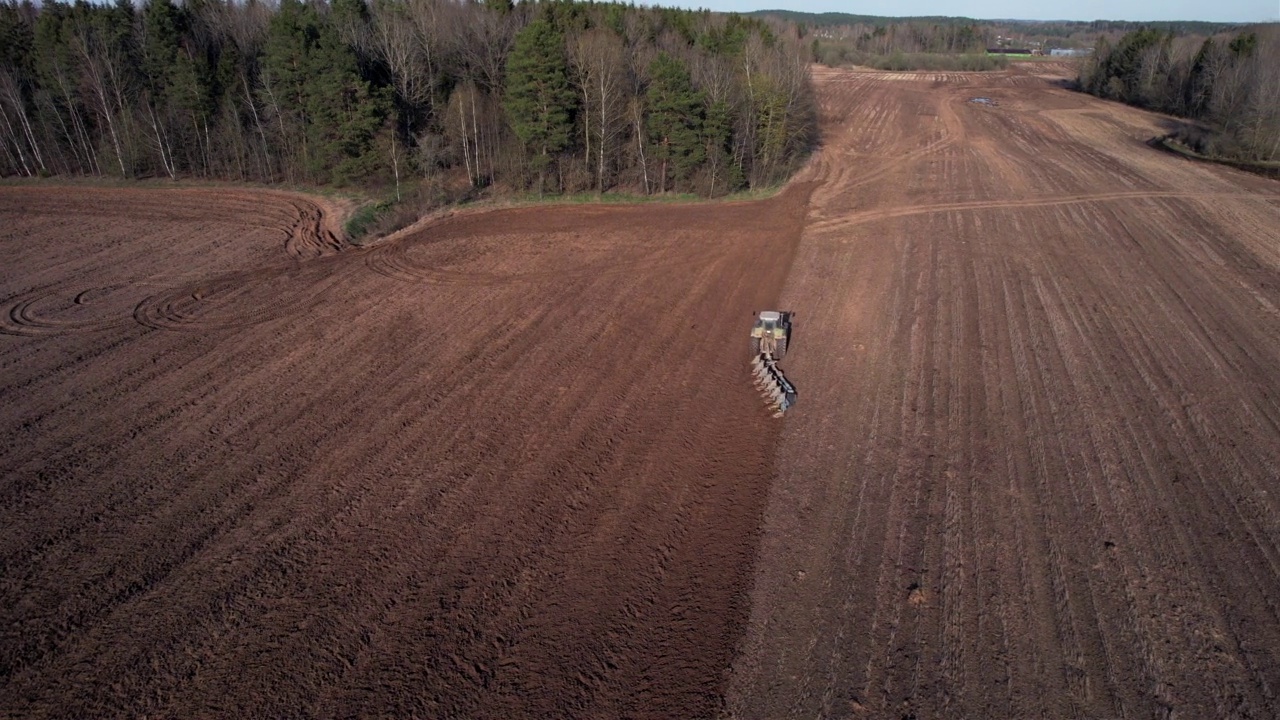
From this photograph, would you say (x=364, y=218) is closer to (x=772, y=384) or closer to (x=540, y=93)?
(x=540, y=93)

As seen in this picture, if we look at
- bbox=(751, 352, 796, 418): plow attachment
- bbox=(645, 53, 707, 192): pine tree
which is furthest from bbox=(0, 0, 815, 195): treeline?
bbox=(751, 352, 796, 418): plow attachment

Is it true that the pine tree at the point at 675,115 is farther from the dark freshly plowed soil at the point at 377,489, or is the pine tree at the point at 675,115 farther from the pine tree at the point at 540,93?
the dark freshly plowed soil at the point at 377,489

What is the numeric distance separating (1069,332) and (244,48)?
49.6 metres

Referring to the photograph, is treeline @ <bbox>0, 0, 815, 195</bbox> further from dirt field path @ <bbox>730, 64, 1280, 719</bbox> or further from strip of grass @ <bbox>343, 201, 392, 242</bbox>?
dirt field path @ <bbox>730, 64, 1280, 719</bbox>

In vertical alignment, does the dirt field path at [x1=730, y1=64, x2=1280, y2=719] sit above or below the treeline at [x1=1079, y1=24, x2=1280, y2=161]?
below

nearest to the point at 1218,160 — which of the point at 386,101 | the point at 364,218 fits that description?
the point at 386,101

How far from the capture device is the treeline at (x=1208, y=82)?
141ft

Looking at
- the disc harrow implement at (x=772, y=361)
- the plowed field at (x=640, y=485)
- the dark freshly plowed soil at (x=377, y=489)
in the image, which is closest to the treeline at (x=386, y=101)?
the plowed field at (x=640, y=485)

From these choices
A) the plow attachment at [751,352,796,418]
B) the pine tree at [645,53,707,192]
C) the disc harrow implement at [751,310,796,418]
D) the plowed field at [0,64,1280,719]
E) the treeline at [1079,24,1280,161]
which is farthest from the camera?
the treeline at [1079,24,1280,161]

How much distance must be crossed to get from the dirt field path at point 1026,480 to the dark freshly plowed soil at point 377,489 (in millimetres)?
1551

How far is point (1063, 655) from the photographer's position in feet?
33.5

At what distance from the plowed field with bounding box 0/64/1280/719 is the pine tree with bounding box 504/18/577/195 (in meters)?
12.4

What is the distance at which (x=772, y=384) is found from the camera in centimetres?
1747

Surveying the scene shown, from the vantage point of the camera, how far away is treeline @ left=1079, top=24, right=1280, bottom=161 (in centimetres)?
4312
